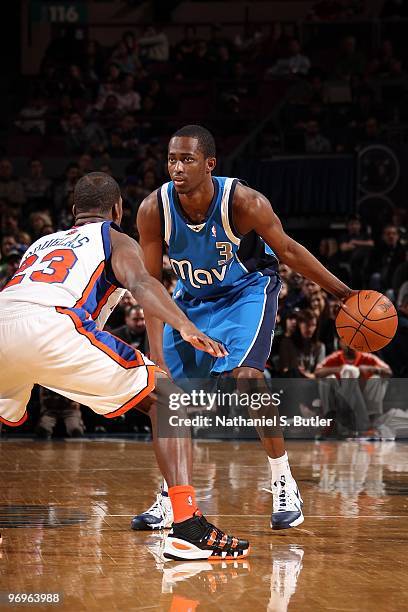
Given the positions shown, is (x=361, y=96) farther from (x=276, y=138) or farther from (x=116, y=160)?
(x=116, y=160)

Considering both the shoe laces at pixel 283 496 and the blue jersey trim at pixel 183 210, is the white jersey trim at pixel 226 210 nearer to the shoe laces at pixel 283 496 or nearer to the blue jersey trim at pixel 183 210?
the blue jersey trim at pixel 183 210

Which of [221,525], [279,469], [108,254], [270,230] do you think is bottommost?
[221,525]

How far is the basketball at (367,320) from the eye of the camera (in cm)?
487

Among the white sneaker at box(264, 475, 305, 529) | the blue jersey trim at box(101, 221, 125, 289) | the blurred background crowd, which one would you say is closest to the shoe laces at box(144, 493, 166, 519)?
the white sneaker at box(264, 475, 305, 529)

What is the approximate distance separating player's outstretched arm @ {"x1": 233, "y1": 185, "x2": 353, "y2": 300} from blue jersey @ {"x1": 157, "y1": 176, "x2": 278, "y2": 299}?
5 cm

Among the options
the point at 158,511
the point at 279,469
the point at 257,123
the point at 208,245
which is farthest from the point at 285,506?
the point at 257,123

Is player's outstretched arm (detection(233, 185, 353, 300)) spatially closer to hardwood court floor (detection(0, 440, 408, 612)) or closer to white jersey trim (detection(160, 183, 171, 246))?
white jersey trim (detection(160, 183, 171, 246))

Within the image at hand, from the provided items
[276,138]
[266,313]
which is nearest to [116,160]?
[276,138]

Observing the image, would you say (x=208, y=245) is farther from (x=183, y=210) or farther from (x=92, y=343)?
(x=92, y=343)

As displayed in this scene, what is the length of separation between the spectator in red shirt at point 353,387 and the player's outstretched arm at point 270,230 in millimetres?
4234

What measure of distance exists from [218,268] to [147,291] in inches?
49.4

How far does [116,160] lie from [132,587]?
10776 millimetres

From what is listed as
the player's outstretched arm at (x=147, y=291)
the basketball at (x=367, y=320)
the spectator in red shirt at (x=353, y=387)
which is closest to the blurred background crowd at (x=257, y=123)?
the spectator in red shirt at (x=353, y=387)

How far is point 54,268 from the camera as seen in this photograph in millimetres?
3795
